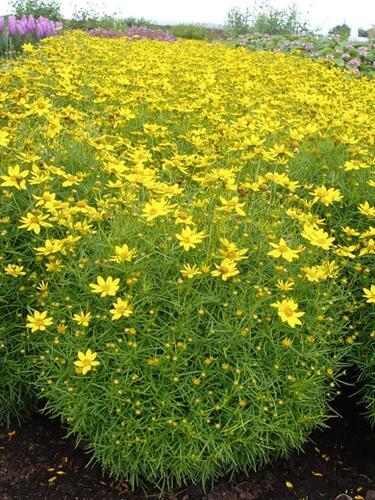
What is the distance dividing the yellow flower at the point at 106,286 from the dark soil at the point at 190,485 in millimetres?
865

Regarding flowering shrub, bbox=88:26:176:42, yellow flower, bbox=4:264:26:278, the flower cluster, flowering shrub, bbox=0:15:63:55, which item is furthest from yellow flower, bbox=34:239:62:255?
flowering shrub, bbox=88:26:176:42

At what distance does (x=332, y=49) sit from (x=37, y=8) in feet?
22.7

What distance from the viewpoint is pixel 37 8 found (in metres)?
13.6

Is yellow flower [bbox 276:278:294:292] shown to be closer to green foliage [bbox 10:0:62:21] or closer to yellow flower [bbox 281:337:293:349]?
yellow flower [bbox 281:337:293:349]

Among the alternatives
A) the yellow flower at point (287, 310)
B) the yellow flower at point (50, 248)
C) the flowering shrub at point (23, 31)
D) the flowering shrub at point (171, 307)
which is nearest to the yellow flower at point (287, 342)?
the flowering shrub at point (171, 307)

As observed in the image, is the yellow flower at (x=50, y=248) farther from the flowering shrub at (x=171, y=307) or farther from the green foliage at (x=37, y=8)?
the green foliage at (x=37, y=8)

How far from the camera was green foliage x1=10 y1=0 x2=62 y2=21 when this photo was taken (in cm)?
1351

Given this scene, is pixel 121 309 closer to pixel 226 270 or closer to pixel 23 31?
pixel 226 270

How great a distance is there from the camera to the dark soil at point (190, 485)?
2621mm

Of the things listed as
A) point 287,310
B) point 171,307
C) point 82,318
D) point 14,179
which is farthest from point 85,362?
point 14,179

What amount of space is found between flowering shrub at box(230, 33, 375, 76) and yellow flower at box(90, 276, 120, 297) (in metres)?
7.01

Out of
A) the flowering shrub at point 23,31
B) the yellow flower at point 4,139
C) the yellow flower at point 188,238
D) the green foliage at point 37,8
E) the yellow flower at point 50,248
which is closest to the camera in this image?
the yellow flower at point 188,238

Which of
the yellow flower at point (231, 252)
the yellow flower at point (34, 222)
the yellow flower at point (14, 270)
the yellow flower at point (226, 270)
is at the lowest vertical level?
the yellow flower at point (14, 270)

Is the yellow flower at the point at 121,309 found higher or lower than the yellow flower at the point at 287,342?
higher
